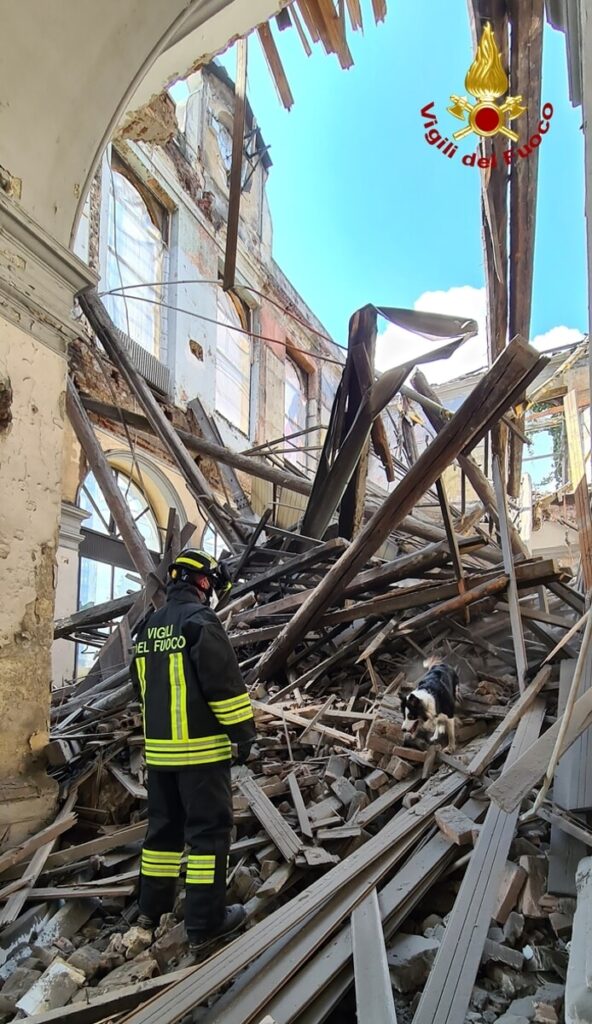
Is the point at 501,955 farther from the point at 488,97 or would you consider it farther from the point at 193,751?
the point at 488,97

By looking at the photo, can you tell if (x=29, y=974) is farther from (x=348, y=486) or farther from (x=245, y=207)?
(x=245, y=207)

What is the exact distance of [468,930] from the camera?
2170 mm

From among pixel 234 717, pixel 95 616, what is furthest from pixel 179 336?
pixel 234 717

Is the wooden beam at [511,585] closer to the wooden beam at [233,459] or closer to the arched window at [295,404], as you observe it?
the wooden beam at [233,459]

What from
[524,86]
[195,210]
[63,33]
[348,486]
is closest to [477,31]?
[524,86]

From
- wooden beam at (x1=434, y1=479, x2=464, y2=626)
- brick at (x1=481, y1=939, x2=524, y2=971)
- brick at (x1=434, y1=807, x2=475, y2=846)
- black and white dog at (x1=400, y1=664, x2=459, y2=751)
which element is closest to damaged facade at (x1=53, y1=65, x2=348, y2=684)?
wooden beam at (x1=434, y1=479, x2=464, y2=626)

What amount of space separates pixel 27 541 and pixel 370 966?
8.71 ft

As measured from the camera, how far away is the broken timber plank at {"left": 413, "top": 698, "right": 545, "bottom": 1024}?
71.9 inches

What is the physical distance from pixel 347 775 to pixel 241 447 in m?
11.9

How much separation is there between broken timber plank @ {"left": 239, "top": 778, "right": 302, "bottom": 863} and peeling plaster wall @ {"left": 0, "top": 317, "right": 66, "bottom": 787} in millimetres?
1238

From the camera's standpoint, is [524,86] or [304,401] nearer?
[524,86]

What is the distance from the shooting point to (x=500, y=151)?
418 centimetres

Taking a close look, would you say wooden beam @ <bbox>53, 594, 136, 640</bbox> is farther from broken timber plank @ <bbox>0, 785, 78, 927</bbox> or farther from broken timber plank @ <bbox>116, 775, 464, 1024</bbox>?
broken timber plank @ <bbox>116, 775, 464, 1024</bbox>

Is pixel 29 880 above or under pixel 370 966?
under
